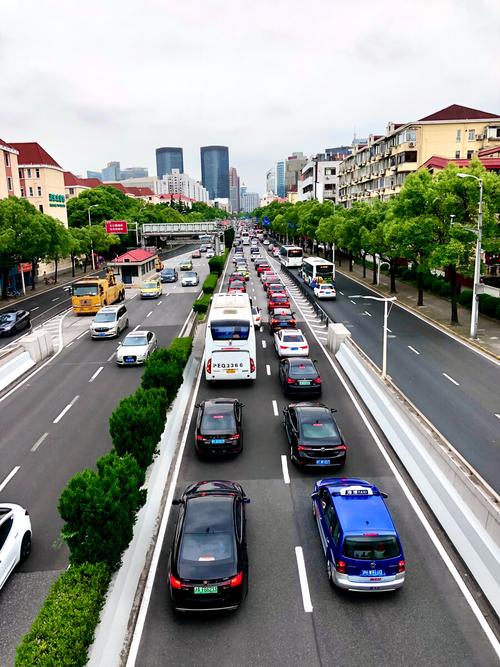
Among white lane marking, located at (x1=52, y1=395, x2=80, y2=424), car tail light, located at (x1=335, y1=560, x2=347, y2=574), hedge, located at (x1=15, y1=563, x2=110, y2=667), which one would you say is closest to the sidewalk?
car tail light, located at (x1=335, y1=560, x2=347, y2=574)

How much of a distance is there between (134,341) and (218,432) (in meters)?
14.4

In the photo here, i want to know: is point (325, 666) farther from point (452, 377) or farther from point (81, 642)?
point (452, 377)

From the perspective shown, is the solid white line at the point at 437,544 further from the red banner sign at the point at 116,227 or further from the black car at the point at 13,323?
the red banner sign at the point at 116,227

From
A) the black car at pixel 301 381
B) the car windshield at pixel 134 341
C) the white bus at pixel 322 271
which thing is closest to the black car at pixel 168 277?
the white bus at pixel 322 271

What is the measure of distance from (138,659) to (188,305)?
138ft

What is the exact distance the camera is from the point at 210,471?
1681cm

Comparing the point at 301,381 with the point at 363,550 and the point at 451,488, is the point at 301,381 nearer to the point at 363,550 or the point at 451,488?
the point at 451,488

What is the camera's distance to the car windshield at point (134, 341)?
29920mm

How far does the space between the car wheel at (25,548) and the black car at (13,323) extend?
27.7 metres

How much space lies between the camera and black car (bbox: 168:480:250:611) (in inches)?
401

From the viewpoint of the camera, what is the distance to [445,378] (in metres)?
26.3

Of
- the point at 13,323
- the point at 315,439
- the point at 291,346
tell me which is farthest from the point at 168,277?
the point at 315,439

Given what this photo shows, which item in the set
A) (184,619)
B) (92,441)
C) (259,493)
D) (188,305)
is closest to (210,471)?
(259,493)

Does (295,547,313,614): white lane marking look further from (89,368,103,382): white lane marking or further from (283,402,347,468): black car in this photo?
(89,368,103,382): white lane marking
